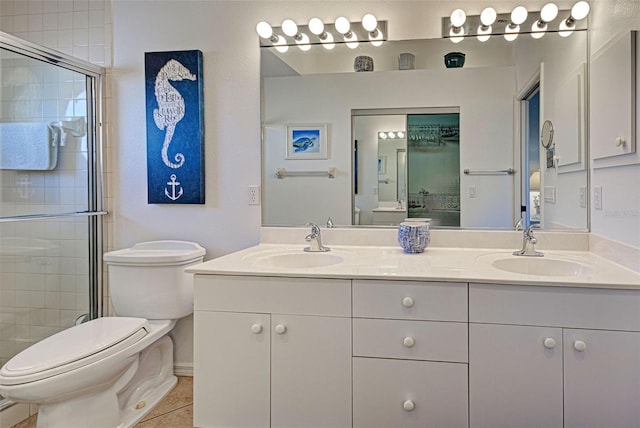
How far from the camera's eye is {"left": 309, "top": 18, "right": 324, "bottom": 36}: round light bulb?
2.26m

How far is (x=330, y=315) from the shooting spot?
165 centimetres

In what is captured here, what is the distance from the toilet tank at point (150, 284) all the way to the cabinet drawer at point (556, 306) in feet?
4.53

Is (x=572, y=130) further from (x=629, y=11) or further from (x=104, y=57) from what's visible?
(x=104, y=57)

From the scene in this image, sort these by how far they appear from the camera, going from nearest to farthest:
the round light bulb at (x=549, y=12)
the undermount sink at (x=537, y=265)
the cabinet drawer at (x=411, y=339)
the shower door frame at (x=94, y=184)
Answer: the cabinet drawer at (x=411, y=339) → the undermount sink at (x=537, y=265) → the round light bulb at (x=549, y=12) → the shower door frame at (x=94, y=184)

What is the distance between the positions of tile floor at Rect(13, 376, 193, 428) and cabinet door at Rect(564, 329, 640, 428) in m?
1.53

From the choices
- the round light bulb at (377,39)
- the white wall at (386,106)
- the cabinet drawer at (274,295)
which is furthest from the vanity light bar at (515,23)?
the cabinet drawer at (274,295)

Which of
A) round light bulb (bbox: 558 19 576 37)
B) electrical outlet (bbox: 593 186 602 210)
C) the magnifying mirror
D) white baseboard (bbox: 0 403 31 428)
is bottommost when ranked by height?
white baseboard (bbox: 0 403 31 428)

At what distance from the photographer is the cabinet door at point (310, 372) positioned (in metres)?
1.65

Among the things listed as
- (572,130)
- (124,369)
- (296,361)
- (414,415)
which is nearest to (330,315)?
(296,361)

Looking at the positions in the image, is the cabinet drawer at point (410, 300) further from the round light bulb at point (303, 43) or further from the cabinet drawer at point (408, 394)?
the round light bulb at point (303, 43)

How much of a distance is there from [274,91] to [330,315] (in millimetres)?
1241

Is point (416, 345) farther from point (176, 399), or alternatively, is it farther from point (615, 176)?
point (176, 399)

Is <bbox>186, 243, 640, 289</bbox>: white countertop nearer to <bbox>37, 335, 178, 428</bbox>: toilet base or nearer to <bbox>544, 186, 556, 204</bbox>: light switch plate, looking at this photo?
<bbox>544, 186, 556, 204</bbox>: light switch plate

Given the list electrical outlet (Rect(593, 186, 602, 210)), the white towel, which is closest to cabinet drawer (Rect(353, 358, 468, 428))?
electrical outlet (Rect(593, 186, 602, 210))
